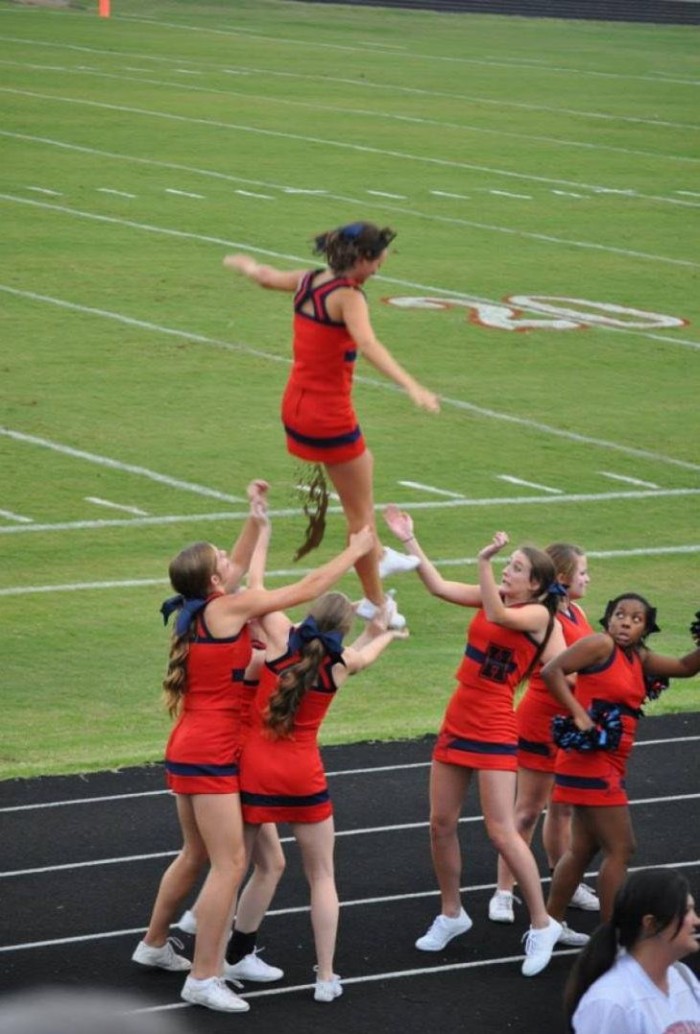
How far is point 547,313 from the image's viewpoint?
27.4 meters

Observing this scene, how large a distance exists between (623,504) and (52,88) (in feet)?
83.3

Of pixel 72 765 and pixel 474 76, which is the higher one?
pixel 474 76

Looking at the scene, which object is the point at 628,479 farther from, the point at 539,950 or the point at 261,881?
the point at 261,881

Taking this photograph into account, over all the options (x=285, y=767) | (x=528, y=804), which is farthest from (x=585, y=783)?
(x=285, y=767)

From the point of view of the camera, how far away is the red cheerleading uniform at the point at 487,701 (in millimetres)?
8852

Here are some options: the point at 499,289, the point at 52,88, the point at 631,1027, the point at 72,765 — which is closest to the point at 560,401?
the point at 499,289

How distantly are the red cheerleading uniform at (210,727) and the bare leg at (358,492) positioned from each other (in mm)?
606

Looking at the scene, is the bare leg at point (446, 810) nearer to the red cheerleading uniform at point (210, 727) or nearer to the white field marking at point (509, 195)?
the red cheerleading uniform at point (210, 727)

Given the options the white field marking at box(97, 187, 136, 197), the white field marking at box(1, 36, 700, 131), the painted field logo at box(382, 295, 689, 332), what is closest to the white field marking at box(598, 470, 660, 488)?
the painted field logo at box(382, 295, 689, 332)

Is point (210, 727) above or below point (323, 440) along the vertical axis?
below

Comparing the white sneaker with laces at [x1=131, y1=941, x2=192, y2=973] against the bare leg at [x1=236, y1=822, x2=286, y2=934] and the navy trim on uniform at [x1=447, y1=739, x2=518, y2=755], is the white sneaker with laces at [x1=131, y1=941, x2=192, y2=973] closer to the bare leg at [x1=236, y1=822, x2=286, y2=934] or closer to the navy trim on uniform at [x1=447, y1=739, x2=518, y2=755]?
the bare leg at [x1=236, y1=822, x2=286, y2=934]

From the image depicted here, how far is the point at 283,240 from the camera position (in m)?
30.1

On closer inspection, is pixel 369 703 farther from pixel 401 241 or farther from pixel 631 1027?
pixel 401 241

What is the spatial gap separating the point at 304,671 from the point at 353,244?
181 centimetres
